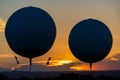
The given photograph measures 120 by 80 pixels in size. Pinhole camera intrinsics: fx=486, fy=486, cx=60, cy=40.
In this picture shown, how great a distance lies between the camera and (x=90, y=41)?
45.8 m

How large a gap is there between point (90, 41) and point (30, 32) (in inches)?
276

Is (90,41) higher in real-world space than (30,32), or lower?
lower

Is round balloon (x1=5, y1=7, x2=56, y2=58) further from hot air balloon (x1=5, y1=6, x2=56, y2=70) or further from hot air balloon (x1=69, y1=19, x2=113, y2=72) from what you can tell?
hot air balloon (x1=69, y1=19, x2=113, y2=72)

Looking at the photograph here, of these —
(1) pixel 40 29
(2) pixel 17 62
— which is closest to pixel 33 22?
(1) pixel 40 29

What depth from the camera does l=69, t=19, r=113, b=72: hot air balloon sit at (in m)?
45.7

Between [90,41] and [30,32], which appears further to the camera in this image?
[90,41]

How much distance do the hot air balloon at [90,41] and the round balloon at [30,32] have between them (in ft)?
13.2

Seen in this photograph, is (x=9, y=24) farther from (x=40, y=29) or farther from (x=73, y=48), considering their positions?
(x=73, y=48)

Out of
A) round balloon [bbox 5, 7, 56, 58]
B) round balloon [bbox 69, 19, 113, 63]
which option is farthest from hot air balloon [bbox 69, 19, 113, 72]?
round balloon [bbox 5, 7, 56, 58]

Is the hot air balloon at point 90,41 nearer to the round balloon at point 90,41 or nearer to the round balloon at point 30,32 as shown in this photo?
the round balloon at point 90,41

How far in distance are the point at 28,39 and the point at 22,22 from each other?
168 centimetres

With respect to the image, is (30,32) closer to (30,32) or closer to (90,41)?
(30,32)

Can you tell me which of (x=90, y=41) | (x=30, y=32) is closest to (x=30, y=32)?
(x=30, y=32)

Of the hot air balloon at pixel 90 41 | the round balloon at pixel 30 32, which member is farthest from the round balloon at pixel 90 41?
the round balloon at pixel 30 32
